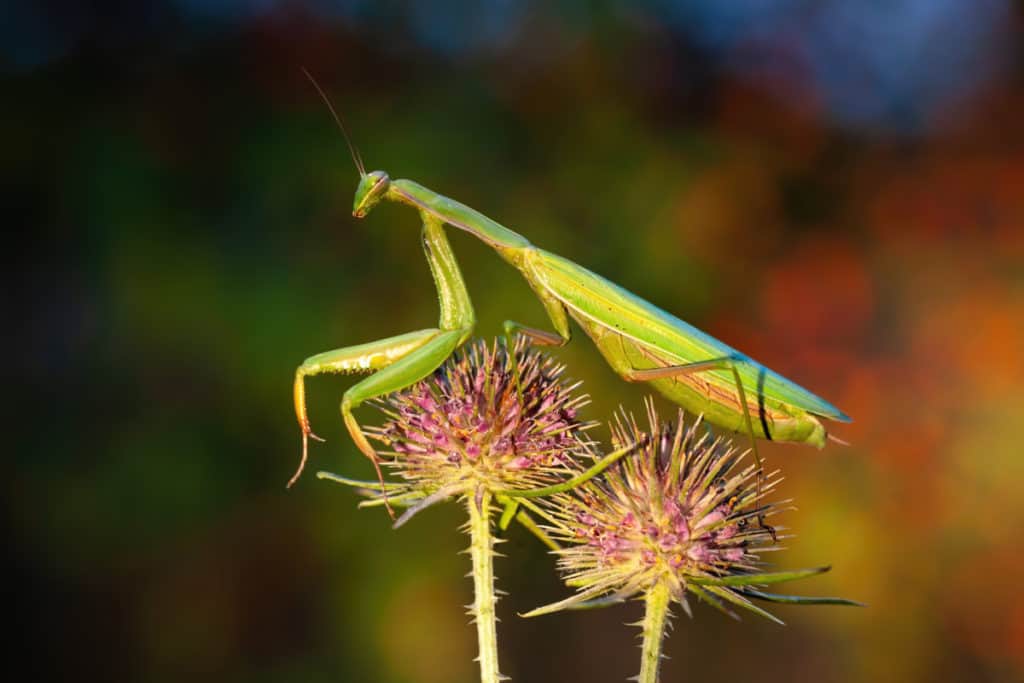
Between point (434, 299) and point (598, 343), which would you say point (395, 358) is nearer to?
point (598, 343)

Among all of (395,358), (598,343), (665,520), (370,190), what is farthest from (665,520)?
(370,190)

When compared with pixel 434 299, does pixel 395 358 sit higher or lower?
lower

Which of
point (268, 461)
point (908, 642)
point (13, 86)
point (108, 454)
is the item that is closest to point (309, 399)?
point (268, 461)

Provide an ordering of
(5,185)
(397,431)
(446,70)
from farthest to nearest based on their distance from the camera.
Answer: (446,70) < (5,185) < (397,431)

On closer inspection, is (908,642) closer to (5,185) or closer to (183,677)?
(183,677)

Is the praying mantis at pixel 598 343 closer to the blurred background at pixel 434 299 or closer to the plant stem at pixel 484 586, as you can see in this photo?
the plant stem at pixel 484 586

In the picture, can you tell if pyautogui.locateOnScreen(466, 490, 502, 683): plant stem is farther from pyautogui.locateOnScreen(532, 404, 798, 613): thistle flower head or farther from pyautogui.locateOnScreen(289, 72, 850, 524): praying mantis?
pyautogui.locateOnScreen(289, 72, 850, 524): praying mantis

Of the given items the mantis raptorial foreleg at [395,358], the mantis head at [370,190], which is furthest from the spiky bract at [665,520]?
the mantis head at [370,190]
